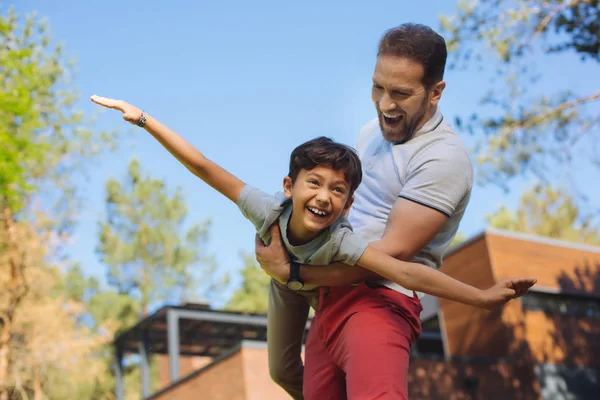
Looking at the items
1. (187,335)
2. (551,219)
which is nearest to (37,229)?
(187,335)

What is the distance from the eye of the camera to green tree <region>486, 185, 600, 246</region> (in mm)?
26438

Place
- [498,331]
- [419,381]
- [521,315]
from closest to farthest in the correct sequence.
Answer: [419,381] → [498,331] → [521,315]

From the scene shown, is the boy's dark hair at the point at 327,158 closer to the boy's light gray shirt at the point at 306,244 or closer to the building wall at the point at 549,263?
the boy's light gray shirt at the point at 306,244

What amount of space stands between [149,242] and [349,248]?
2890 cm

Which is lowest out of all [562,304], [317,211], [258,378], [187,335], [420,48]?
[187,335]

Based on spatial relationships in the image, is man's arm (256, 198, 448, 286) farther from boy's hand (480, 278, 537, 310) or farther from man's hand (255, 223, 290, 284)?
boy's hand (480, 278, 537, 310)

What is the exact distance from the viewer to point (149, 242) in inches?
1187

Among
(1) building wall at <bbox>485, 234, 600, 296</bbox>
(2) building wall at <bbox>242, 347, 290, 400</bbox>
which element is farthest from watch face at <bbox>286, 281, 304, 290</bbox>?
(1) building wall at <bbox>485, 234, 600, 296</bbox>

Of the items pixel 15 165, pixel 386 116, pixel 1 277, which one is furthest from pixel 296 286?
pixel 1 277

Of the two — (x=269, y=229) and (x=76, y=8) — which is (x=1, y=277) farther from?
(x=269, y=229)

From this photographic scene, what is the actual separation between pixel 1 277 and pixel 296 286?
19082mm

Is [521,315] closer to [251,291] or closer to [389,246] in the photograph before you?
[389,246]

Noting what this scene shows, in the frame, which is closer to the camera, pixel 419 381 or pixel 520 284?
pixel 520 284

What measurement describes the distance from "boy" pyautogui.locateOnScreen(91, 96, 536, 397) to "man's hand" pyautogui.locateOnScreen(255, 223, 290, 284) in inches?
0.7
